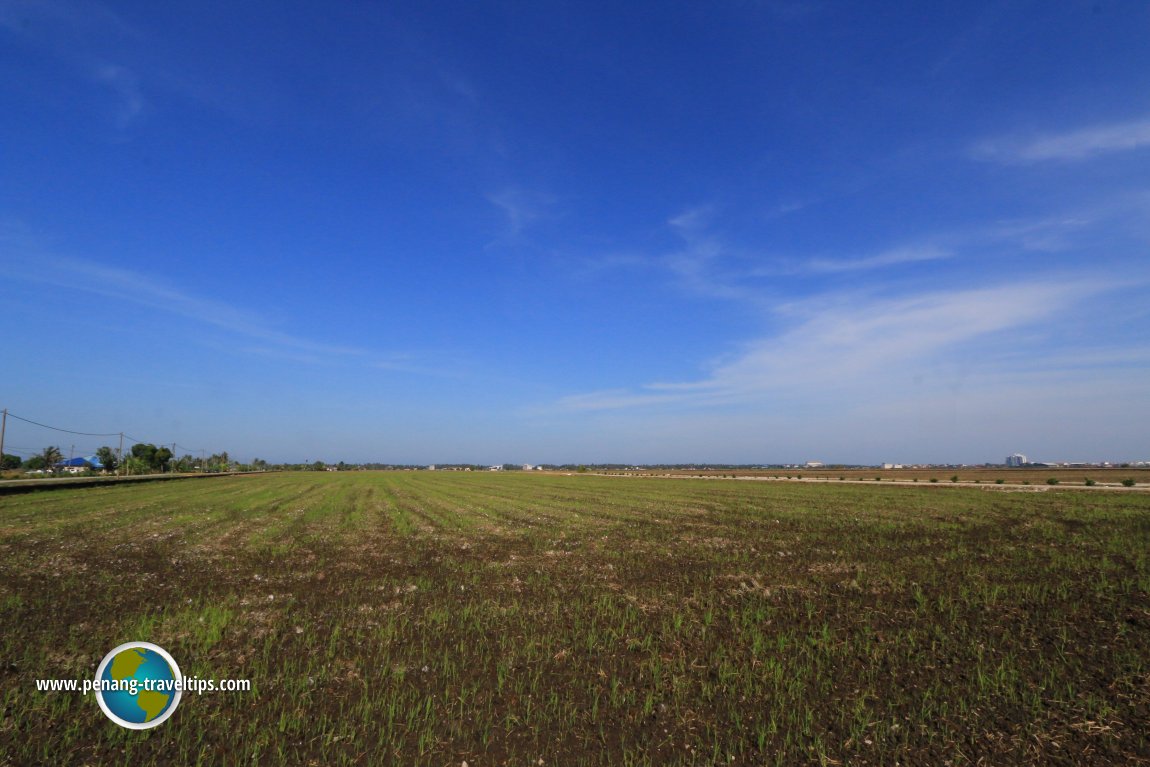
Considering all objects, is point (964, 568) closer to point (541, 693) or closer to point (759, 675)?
point (759, 675)

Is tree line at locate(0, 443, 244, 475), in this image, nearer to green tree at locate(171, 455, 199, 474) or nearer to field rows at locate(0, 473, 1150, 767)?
green tree at locate(171, 455, 199, 474)

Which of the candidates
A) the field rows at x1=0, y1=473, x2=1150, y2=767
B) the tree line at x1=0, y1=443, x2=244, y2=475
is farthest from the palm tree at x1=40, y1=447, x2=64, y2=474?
the field rows at x1=0, y1=473, x2=1150, y2=767

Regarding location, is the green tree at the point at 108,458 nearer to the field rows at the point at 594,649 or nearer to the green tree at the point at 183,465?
the green tree at the point at 183,465

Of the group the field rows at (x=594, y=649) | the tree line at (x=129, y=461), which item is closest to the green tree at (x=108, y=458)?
the tree line at (x=129, y=461)

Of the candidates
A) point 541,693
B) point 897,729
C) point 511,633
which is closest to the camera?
point 897,729

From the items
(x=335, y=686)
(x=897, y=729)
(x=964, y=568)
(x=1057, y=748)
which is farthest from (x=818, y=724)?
(x=964, y=568)

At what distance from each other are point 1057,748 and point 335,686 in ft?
32.5

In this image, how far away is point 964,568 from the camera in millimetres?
15750

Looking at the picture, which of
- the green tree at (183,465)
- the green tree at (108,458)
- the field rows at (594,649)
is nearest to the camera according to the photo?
the field rows at (594,649)

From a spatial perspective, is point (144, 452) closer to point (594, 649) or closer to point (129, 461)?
point (129, 461)

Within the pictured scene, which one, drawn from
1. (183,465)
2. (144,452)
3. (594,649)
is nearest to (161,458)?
(144,452)

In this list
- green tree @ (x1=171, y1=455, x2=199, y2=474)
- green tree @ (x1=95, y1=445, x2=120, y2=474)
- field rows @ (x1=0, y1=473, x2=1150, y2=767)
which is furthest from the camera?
green tree @ (x1=171, y1=455, x2=199, y2=474)

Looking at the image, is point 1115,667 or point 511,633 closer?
point 1115,667

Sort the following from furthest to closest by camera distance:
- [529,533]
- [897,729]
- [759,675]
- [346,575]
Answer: [529,533], [346,575], [759,675], [897,729]
